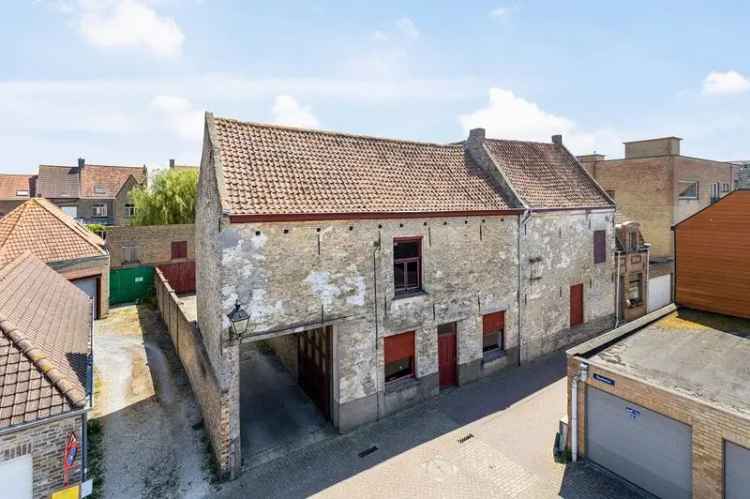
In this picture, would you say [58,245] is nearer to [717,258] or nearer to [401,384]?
[401,384]

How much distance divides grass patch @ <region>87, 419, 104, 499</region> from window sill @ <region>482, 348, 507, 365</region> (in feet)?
37.1

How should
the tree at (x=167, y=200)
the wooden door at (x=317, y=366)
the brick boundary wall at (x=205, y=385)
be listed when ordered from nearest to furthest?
the brick boundary wall at (x=205, y=385) → the wooden door at (x=317, y=366) → the tree at (x=167, y=200)

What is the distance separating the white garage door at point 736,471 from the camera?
284 inches

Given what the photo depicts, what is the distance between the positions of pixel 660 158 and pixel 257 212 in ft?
96.6

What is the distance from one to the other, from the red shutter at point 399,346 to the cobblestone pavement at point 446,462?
169 cm

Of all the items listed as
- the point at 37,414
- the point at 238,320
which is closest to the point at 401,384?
the point at 238,320

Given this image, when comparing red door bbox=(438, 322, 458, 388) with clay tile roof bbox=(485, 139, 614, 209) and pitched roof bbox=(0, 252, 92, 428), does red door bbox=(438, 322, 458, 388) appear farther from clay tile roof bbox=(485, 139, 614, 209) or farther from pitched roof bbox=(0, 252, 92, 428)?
pitched roof bbox=(0, 252, 92, 428)

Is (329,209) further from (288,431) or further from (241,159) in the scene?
(288,431)

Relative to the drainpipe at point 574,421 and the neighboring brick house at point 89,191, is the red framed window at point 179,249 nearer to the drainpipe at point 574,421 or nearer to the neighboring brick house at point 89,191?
the neighboring brick house at point 89,191

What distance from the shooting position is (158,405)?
12734 millimetres

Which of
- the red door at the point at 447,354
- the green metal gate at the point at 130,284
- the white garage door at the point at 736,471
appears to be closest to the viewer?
the white garage door at the point at 736,471

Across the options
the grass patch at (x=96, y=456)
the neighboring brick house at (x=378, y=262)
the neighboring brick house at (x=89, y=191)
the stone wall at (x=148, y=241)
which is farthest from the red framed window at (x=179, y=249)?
the neighboring brick house at (x=89, y=191)

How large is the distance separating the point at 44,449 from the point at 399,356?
828 centimetres

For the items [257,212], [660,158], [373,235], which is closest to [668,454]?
[373,235]
